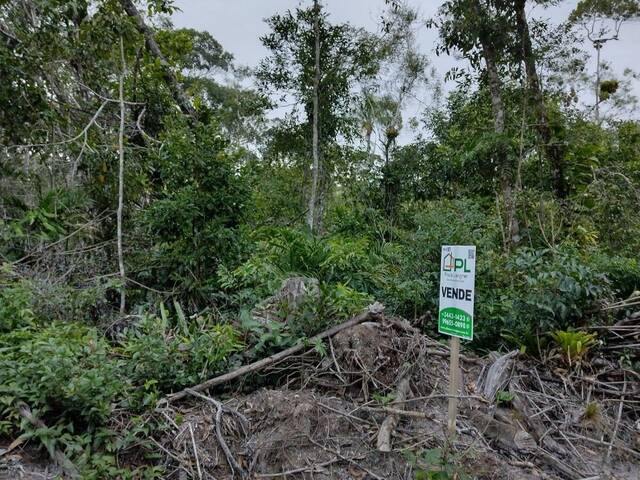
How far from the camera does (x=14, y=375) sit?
8.54ft

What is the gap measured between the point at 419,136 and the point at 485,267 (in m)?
7.59

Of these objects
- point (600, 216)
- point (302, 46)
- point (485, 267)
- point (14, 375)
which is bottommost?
point (14, 375)

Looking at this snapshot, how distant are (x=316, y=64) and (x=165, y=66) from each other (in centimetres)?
470

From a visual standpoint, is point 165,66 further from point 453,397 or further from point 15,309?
A: point 453,397

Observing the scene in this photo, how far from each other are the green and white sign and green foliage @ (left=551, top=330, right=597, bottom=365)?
170 centimetres

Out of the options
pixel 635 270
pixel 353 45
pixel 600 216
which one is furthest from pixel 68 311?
pixel 353 45

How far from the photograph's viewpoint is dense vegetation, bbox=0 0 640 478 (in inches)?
119

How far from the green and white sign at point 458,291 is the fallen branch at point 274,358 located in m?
0.84

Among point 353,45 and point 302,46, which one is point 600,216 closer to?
point 353,45

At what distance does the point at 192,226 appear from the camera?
16.2 feet

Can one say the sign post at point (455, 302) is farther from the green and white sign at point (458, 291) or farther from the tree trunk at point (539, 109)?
the tree trunk at point (539, 109)

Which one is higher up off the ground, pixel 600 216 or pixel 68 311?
pixel 600 216

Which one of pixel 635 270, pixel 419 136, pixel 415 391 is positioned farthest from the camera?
pixel 419 136

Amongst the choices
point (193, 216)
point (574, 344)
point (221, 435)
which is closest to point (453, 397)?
point (221, 435)
